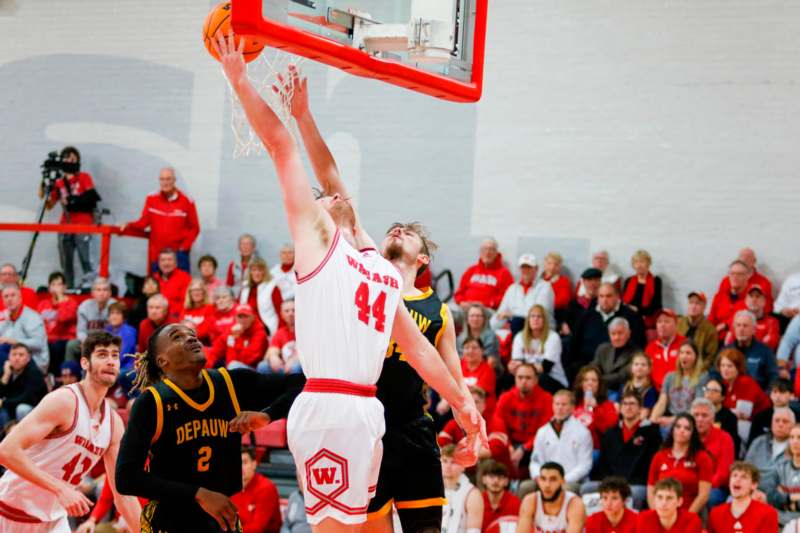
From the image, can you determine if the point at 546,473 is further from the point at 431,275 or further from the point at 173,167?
the point at 173,167

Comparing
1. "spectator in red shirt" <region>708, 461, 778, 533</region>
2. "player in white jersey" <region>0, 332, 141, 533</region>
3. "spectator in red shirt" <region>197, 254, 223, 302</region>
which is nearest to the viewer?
"player in white jersey" <region>0, 332, 141, 533</region>

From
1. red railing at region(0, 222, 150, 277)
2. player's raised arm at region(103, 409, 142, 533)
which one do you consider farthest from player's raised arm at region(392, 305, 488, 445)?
red railing at region(0, 222, 150, 277)

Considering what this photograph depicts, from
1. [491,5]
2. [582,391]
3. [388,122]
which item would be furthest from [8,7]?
[582,391]

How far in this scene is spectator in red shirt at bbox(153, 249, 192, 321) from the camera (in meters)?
16.6

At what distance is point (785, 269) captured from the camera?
14.9 m

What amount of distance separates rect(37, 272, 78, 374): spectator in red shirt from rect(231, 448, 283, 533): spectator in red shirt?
5161mm

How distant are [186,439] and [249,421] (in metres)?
0.33

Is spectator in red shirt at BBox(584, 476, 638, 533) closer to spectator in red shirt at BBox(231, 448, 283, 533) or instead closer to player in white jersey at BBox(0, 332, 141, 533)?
spectator in red shirt at BBox(231, 448, 283, 533)

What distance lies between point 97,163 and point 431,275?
6.16 m

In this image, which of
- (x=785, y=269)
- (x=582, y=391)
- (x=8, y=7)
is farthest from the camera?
(x=8, y=7)

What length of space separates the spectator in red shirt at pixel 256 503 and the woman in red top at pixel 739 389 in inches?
198

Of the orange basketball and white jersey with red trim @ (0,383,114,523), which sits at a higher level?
the orange basketball

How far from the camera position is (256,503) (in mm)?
12055

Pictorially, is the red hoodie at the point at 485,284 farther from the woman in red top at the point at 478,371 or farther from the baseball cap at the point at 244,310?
the baseball cap at the point at 244,310
